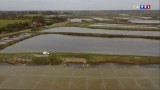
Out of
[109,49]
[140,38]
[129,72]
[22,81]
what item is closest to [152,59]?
[129,72]

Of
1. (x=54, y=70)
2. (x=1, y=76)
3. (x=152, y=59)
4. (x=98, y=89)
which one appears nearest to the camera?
(x=98, y=89)

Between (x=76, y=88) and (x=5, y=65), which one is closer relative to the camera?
(x=76, y=88)

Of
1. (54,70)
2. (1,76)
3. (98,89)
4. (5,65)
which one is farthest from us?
(5,65)

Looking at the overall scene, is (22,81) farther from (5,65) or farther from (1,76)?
(5,65)

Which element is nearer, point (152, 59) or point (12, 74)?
point (12, 74)

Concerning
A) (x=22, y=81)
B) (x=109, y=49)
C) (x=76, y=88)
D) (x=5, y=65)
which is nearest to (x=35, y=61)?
(x=5, y=65)

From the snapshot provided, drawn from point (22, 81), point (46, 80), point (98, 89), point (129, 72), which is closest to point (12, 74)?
point (22, 81)

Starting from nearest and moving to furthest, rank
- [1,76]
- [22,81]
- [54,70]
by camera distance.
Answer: [22,81] → [1,76] → [54,70]

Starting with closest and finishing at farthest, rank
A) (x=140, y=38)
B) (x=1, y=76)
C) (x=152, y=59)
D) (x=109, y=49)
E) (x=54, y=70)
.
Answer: (x=1, y=76) < (x=54, y=70) < (x=152, y=59) < (x=109, y=49) < (x=140, y=38)

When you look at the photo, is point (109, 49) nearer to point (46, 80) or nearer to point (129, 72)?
point (129, 72)
